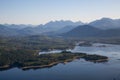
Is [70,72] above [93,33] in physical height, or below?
below

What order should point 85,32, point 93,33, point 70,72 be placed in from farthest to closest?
1. point 85,32
2. point 93,33
3. point 70,72

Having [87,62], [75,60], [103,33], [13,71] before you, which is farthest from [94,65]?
[103,33]

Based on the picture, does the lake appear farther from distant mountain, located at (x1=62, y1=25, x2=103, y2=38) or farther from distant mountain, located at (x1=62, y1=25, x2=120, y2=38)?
distant mountain, located at (x1=62, y1=25, x2=103, y2=38)

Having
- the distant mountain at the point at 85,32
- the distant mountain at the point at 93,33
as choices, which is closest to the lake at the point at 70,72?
the distant mountain at the point at 93,33

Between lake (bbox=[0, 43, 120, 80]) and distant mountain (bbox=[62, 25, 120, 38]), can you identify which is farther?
distant mountain (bbox=[62, 25, 120, 38])

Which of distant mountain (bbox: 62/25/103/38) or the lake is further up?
distant mountain (bbox: 62/25/103/38)

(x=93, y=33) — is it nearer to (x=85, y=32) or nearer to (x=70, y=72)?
(x=85, y=32)

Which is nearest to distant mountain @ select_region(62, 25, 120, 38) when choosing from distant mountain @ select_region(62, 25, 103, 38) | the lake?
distant mountain @ select_region(62, 25, 103, 38)

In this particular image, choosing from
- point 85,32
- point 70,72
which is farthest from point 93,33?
point 70,72

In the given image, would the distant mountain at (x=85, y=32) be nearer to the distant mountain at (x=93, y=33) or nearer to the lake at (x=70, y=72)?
the distant mountain at (x=93, y=33)

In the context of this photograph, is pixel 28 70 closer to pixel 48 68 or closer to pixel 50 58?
pixel 48 68

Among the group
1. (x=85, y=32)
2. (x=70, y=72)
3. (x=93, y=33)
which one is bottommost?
(x=70, y=72)
